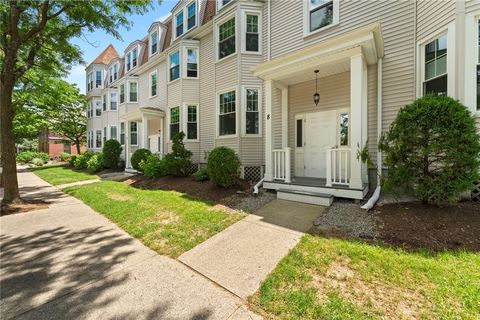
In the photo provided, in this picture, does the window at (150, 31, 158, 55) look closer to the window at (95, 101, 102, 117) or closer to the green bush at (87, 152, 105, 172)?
the green bush at (87, 152, 105, 172)

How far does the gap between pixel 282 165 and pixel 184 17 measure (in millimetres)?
10265

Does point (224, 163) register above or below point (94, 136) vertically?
below

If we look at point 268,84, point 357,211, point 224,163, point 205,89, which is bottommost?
point 357,211

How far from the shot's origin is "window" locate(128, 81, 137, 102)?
55.8ft

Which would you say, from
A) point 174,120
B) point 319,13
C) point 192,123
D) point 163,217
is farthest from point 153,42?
point 163,217

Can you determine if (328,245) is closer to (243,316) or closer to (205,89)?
(243,316)

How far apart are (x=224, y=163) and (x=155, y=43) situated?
1214 centimetres

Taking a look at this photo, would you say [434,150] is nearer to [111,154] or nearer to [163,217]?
[163,217]

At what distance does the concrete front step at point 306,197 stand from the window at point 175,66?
8968mm

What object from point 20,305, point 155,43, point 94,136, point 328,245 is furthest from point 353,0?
point 94,136

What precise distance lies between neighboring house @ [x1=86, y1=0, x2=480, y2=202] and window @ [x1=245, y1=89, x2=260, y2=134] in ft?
0.13

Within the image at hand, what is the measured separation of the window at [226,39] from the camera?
9.86 m

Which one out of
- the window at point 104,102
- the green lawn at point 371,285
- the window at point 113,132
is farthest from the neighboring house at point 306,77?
the window at point 104,102

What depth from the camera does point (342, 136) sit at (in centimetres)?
753
